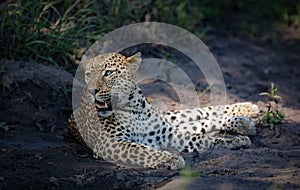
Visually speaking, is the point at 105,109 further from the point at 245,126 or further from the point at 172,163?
the point at 245,126

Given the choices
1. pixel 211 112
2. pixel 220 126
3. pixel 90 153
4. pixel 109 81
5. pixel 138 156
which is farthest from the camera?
pixel 211 112

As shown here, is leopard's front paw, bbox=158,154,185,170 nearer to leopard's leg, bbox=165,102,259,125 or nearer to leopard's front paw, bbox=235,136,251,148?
leopard's front paw, bbox=235,136,251,148

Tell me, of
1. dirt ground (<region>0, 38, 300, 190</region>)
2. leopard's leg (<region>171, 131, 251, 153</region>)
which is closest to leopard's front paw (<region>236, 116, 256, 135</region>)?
dirt ground (<region>0, 38, 300, 190</region>)

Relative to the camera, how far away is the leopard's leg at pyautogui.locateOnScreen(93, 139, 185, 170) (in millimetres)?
6117

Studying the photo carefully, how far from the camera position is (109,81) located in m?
6.68

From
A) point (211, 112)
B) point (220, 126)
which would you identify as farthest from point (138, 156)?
point (211, 112)

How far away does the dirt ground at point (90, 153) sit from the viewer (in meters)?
5.59

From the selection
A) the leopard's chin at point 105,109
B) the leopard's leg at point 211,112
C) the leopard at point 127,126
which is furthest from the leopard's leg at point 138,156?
the leopard's leg at point 211,112

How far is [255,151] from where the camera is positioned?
655 centimetres

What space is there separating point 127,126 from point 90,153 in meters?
0.53

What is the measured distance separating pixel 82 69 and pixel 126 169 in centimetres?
256

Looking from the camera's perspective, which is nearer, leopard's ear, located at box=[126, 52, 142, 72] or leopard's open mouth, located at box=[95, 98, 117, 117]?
leopard's open mouth, located at box=[95, 98, 117, 117]

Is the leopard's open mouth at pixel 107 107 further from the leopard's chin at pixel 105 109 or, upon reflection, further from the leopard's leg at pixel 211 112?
the leopard's leg at pixel 211 112

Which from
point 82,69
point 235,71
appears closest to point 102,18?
point 82,69
